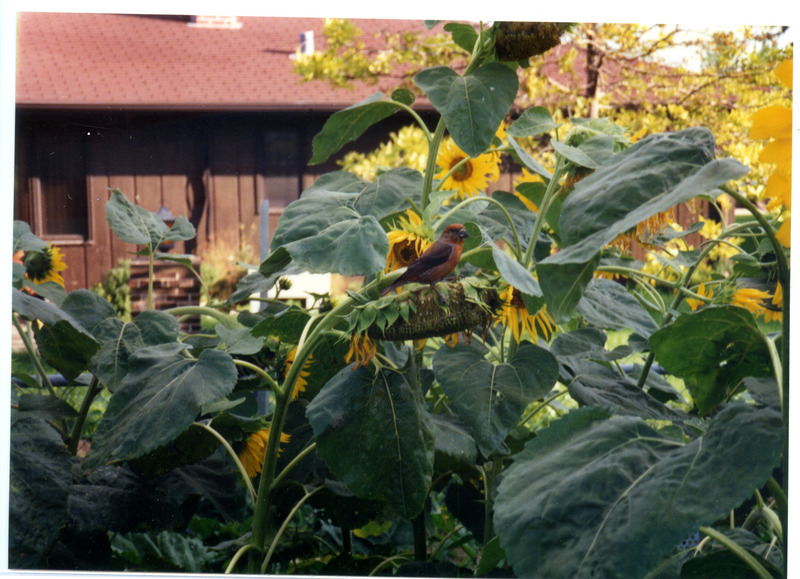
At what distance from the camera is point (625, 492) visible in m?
0.40

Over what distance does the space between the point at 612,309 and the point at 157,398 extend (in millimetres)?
415

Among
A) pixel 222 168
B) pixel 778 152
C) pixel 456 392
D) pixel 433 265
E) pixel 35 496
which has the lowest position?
pixel 222 168

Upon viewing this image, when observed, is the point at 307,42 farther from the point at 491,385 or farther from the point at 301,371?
the point at 491,385

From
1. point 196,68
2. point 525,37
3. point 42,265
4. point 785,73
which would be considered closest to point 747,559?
point 785,73

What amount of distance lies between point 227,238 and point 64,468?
3.07 m

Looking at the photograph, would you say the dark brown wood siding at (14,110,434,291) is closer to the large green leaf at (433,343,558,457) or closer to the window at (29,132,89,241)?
the window at (29,132,89,241)

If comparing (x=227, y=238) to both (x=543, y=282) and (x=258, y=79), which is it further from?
(x=543, y=282)

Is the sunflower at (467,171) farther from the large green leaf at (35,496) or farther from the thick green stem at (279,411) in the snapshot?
the large green leaf at (35,496)

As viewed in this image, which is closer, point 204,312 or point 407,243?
point 407,243

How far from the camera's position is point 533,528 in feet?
1.29

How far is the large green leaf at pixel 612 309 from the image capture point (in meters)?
0.64

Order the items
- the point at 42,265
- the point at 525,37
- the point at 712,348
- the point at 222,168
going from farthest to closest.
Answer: the point at 222,168
the point at 42,265
the point at 525,37
the point at 712,348

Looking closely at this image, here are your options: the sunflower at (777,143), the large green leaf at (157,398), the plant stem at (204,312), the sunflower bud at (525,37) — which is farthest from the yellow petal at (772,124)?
the plant stem at (204,312)

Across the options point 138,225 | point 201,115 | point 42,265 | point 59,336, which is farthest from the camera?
point 201,115
